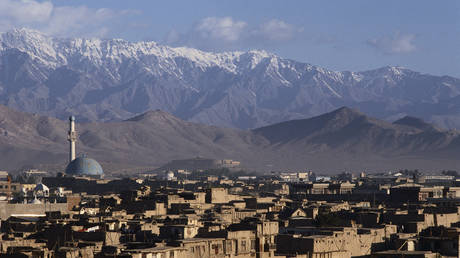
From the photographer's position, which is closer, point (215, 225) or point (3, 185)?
point (215, 225)

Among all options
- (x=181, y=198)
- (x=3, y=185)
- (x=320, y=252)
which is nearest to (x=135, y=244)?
(x=320, y=252)

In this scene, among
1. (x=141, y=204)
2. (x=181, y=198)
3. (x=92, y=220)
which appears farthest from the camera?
(x=181, y=198)

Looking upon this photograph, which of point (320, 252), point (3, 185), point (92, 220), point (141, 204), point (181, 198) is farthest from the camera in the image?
point (3, 185)

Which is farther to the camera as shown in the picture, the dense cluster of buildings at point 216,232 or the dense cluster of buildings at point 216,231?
the dense cluster of buildings at point 216,231

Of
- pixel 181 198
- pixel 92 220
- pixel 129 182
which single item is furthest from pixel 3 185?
pixel 92 220

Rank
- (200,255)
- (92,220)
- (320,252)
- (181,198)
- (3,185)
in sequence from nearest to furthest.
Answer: (200,255) → (320,252) → (92,220) → (181,198) → (3,185)

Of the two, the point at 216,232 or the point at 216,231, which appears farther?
the point at 216,231

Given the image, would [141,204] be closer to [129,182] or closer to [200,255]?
[200,255]

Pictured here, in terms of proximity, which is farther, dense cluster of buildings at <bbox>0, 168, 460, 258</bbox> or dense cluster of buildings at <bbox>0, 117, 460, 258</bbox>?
dense cluster of buildings at <bbox>0, 168, 460, 258</bbox>

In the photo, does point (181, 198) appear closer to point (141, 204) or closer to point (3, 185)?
point (141, 204)
